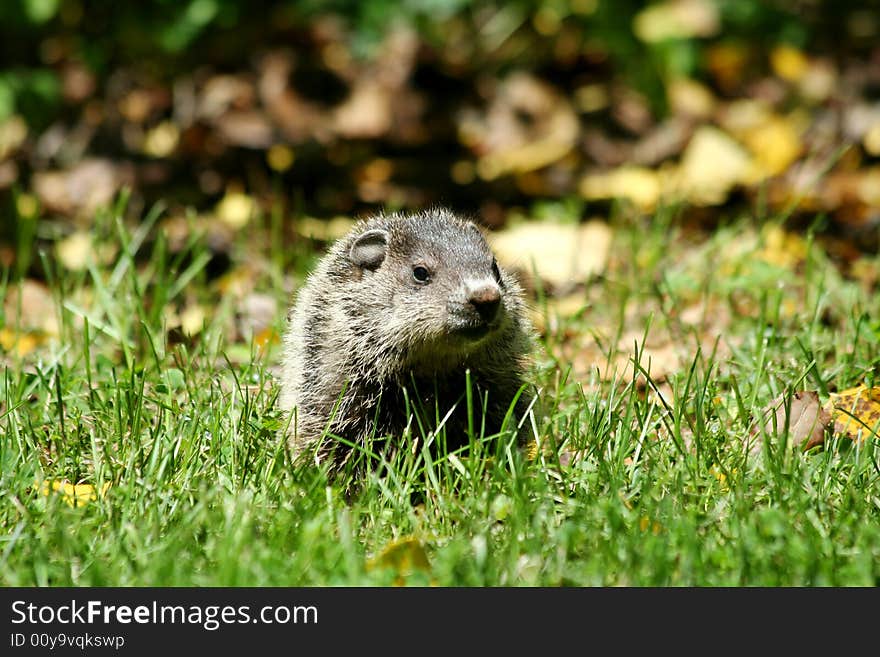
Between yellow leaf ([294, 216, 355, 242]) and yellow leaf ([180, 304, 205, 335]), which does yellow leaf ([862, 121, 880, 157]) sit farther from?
yellow leaf ([180, 304, 205, 335])

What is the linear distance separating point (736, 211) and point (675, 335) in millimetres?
2003

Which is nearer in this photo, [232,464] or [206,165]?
[232,464]

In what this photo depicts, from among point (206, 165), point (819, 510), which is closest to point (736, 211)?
point (206, 165)

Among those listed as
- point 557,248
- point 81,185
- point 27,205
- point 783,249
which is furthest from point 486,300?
point 81,185

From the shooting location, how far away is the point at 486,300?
3859 millimetres

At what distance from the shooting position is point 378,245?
14.2ft

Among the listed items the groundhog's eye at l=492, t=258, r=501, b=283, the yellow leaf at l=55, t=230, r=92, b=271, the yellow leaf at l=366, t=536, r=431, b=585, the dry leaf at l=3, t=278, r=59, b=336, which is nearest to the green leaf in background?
the yellow leaf at l=55, t=230, r=92, b=271

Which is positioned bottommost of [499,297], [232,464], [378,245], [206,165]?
[232,464]

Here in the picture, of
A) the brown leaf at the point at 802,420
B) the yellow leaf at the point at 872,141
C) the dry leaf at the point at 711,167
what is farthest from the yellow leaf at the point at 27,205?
the yellow leaf at the point at 872,141

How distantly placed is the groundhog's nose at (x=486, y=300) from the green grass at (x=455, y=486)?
1.46 feet

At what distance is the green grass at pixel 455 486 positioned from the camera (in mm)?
3141

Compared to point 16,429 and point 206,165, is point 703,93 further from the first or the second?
point 16,429

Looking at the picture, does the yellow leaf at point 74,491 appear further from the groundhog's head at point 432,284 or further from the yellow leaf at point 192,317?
the yellow leaf at point 192,317
